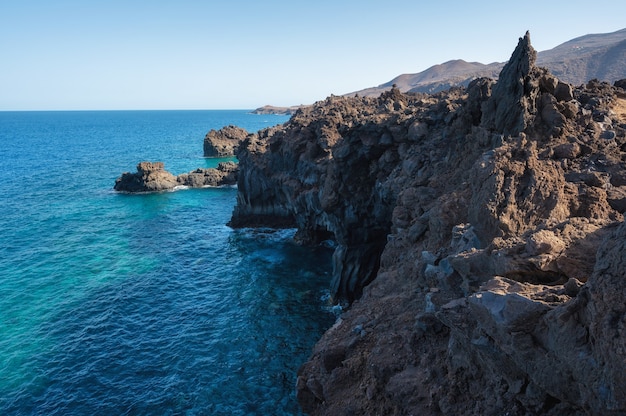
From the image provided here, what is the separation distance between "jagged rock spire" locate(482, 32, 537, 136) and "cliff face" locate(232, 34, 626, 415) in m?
0.09

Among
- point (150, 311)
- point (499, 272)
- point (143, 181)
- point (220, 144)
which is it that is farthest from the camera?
point (220, 144)

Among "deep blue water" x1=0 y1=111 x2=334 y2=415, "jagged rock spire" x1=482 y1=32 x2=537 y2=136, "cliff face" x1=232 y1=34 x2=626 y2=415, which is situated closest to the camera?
"cliff face" x1=232 y1=34 x2=626 y2=415

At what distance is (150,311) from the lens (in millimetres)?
39750

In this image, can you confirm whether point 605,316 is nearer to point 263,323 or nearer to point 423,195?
point 423,195

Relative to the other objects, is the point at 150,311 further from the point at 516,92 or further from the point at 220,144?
the point at 220,144

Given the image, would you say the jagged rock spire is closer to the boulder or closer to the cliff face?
the cliff face

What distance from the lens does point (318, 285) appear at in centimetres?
4500

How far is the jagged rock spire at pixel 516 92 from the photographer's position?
2420 centimetres

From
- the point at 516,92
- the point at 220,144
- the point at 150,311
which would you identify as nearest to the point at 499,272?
the point at 516,92

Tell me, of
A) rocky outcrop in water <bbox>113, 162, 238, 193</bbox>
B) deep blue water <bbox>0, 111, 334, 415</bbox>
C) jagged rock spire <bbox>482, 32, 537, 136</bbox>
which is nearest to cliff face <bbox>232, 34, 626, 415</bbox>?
jagged rock spire <bbox>482, 32, 537, 136</bbox>

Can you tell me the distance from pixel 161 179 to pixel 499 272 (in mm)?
89131

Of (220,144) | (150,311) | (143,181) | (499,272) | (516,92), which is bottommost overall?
(150,311)

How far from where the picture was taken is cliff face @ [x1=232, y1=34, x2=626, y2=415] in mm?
9164

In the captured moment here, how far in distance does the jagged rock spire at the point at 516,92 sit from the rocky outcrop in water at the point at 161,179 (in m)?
79.2
